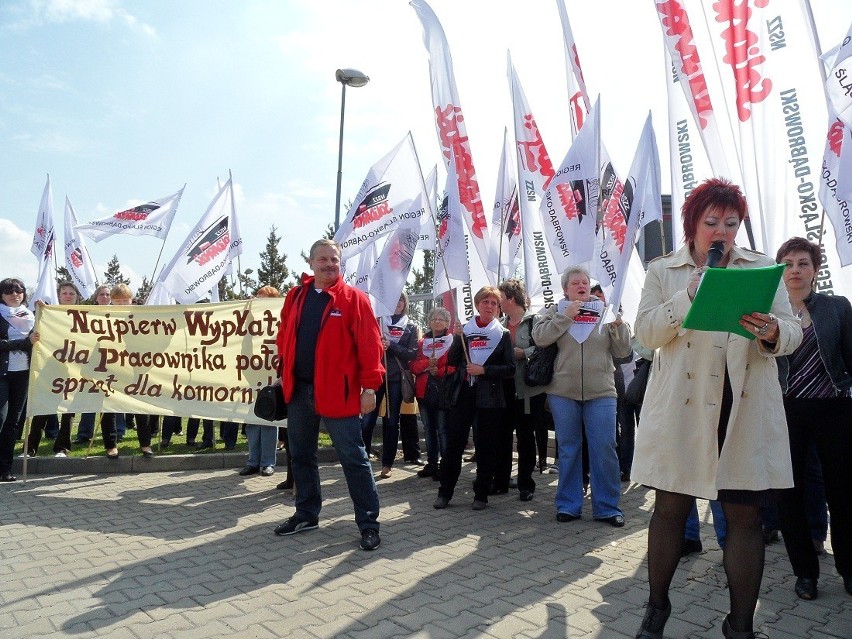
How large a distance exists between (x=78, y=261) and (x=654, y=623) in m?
14.1

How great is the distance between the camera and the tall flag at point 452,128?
7.83 metres

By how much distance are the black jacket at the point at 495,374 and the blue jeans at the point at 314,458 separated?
1.51m

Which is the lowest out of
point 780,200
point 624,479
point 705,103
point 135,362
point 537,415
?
point 624,479

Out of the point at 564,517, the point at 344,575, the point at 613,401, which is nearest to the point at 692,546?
the point at 564,517

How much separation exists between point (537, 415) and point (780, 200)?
346cm

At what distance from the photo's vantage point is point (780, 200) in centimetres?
499

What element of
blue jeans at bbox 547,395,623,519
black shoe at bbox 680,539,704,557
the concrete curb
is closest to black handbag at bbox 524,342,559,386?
blue jeans at bbox 547,395,623,519

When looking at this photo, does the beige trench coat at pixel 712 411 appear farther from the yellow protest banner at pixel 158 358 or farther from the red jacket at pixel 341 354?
the yellow protest banner at pixel 158 358

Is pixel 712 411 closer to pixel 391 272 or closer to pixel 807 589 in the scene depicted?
pixel 807 589

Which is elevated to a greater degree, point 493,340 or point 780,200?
point 780,200

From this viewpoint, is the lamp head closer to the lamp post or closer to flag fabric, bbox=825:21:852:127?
the lamp post

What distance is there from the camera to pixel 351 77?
54.3 ft

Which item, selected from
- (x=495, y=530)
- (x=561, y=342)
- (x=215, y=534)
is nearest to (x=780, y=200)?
(x=561, y=342)

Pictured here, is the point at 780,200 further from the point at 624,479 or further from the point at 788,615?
the point at 624,479
